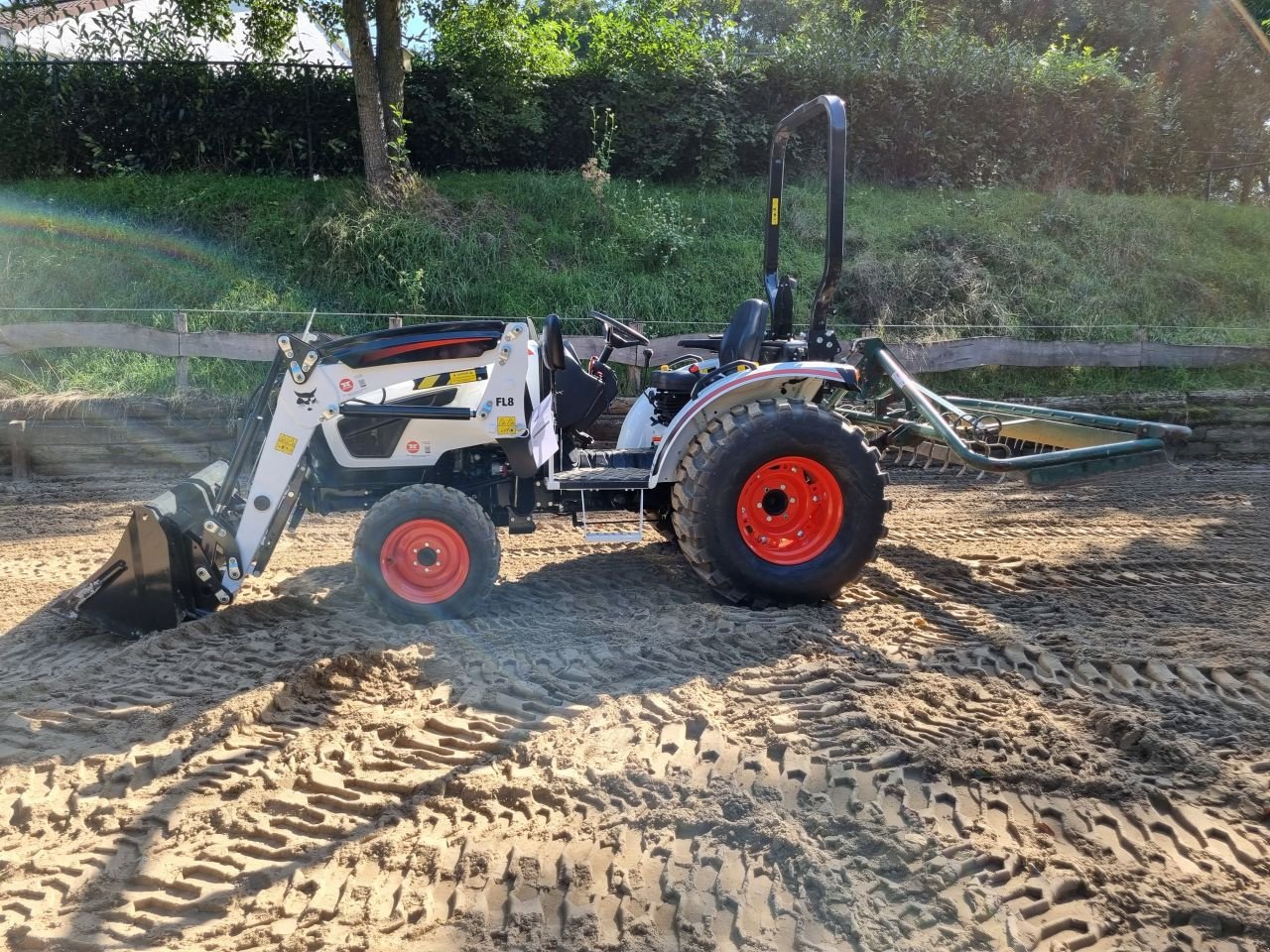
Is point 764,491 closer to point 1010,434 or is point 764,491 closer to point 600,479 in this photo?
point 600,479

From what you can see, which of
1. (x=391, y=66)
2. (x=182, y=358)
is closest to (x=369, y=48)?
(x=391, y=66)

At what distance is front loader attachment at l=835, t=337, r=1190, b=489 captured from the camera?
192 inches

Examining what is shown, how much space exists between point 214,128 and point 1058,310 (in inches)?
417

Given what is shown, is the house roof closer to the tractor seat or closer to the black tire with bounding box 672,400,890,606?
the tractor seat

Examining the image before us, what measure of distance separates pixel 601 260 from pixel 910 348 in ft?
12.2

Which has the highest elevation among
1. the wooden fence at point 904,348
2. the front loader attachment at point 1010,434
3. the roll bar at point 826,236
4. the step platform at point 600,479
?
the roll bar at point 826,236

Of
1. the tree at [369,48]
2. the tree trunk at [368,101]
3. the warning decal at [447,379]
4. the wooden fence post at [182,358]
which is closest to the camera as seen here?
the warning decal at [447,379]

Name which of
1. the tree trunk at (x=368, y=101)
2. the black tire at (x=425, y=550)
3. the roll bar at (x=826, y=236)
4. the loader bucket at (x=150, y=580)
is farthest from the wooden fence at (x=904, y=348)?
the loader bucket at (x=150, y=580)

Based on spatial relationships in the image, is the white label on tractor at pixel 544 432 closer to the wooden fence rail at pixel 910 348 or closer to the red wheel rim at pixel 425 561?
the red wheel rim at pixel 425 561

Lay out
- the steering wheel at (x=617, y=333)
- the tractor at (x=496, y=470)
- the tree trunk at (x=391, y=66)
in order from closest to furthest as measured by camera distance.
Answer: the tractor at (x=496, y=470) < the steering wheel at (x=617, y=333) < the tree trunk at (x=391, y=66)

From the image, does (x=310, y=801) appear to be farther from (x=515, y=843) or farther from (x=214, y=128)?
(x=214, y=128)

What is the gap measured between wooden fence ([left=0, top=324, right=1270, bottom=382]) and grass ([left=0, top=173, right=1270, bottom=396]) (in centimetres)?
21

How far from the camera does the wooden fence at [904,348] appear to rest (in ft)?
28.1

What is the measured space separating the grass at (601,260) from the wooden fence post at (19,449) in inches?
41.3
